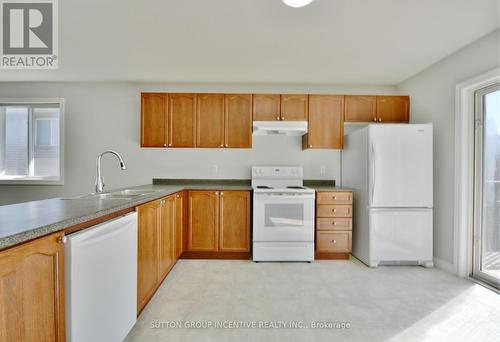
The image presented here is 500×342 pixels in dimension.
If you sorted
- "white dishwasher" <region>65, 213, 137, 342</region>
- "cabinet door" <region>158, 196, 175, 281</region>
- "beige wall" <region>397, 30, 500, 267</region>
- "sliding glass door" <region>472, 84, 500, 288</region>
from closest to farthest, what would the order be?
"white dishwasher" <region>65, 213, 137, 342</region>
"cabinet door" <region>158, 196, 175, 281</region>
"sliding glass door" <region>472, 84, 500, 288</region>
"beige wall" <region>397, 30, 500, 267</region>

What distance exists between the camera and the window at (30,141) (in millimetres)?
3896

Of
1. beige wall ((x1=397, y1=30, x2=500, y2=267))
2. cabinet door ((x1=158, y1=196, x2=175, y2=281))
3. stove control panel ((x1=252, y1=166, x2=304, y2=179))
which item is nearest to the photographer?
cabinet door ((x1=158, y1=196, x2=175, y2=281))

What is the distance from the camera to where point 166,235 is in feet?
8.36

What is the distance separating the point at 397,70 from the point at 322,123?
3.62 feet

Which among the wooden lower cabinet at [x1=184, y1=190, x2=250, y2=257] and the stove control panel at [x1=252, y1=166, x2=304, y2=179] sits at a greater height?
the stove control panel at [x1=252, y1=166, x2=304, y2=179]

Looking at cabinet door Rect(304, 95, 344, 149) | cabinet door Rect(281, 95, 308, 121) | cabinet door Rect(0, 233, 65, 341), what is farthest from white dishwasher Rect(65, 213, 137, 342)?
cabinet door Rect(304, 95, 344, 149)

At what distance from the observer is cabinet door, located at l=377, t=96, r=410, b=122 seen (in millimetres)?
3643

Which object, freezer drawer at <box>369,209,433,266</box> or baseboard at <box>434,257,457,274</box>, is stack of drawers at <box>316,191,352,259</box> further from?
baseboard at <box>434,257,457,274</box>

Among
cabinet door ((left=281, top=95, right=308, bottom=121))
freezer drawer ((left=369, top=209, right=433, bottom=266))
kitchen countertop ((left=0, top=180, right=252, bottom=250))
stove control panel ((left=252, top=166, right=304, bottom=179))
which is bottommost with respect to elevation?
freezer drawer ((left=369, top=209, right=433, bottom=266))

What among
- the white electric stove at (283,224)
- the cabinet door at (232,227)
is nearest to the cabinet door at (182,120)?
the cabinet door at (232,227)

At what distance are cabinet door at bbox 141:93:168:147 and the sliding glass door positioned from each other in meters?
3.62

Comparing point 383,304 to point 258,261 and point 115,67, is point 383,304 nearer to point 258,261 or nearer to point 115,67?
point 258,261

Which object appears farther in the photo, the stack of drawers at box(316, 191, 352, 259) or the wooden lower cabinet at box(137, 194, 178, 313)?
the stack of drawers at box(316, 191, 352, 259)

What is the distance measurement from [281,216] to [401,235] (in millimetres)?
1400
